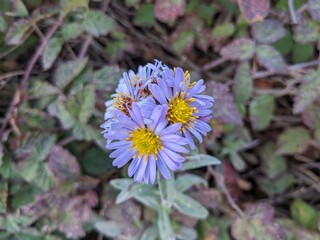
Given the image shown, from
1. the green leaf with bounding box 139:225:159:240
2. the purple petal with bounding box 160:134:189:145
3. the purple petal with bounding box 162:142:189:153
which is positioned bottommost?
the green leaf with bounding box 139:225:159:240

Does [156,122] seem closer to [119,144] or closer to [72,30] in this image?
[119,144]

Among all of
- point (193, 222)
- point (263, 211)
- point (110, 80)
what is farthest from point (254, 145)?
point (110, 80)

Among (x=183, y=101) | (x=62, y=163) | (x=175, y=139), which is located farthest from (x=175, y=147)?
(x=62, y=163)

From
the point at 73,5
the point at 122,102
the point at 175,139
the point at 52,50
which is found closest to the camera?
the point at 175,139

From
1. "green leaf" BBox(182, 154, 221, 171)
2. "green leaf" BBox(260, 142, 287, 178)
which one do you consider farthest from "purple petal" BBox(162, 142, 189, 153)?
"green leaf" BBox(260, 142, 287, 178)

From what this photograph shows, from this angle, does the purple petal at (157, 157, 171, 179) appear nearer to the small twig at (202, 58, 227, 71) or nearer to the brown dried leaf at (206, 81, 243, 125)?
the brown dried leaf at (206, 81, 243, 125)

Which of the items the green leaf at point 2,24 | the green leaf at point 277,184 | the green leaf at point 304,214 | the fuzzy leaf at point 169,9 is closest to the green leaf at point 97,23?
the fuzzy leaf at point 169,9
